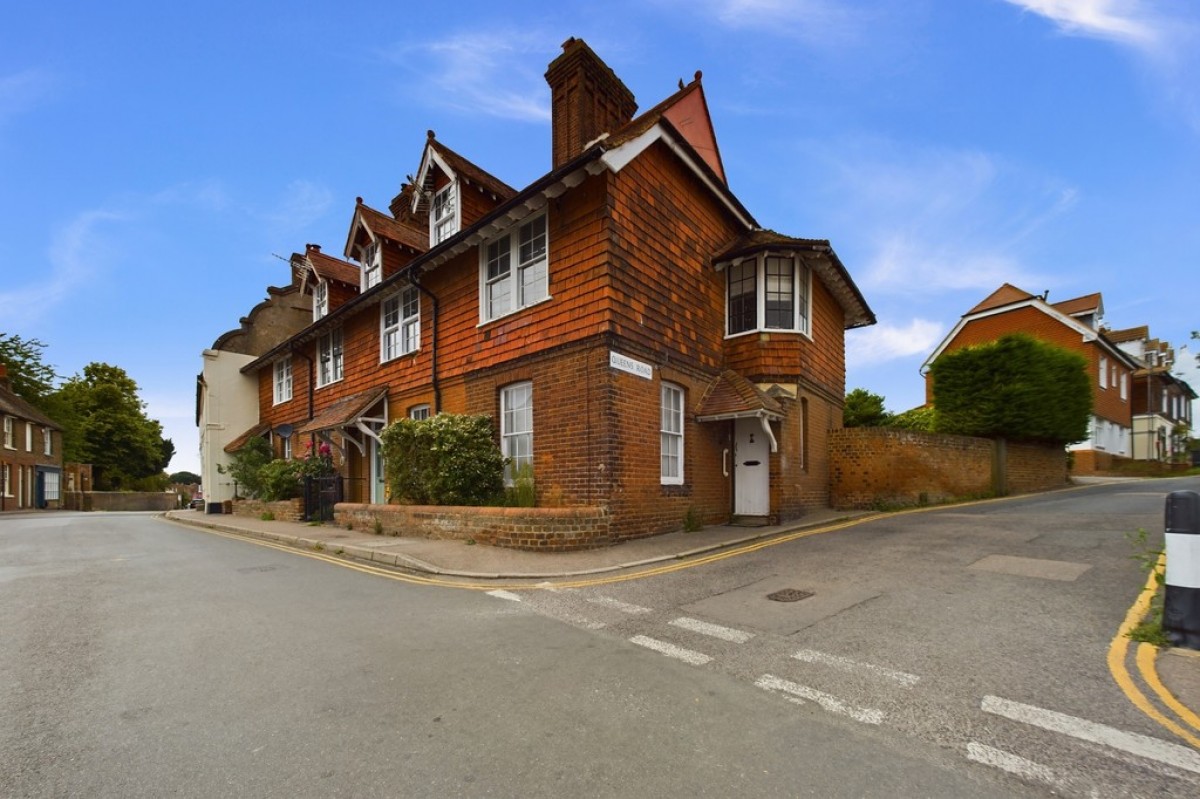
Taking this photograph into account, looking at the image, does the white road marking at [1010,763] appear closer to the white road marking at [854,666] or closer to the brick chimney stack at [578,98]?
the white road marking at [854,666]

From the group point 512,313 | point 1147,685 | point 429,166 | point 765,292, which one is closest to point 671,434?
point 512,313

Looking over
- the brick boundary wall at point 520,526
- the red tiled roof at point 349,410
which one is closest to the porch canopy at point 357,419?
the red tiled roof at point 349,410

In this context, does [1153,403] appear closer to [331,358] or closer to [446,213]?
[446,213]

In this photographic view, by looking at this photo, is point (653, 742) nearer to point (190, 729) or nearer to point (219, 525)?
point (190, 729)

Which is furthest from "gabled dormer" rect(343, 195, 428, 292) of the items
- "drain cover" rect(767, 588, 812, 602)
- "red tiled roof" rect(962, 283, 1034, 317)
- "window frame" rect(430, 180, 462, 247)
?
"red tiled roof" rect(962, 283, 1034, 317)

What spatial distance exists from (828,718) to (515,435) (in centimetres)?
896

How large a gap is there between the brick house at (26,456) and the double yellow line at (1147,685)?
4866cm

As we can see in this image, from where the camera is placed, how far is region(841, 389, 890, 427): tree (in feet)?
71.8

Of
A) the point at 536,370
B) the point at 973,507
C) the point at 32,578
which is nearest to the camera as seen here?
the point at 32,578

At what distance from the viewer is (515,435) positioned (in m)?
11.7

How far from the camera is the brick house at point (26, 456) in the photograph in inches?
1361

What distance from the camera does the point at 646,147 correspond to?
1084cm

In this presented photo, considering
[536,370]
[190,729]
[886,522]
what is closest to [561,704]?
[190,729]

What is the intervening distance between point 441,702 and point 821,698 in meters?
2.42
